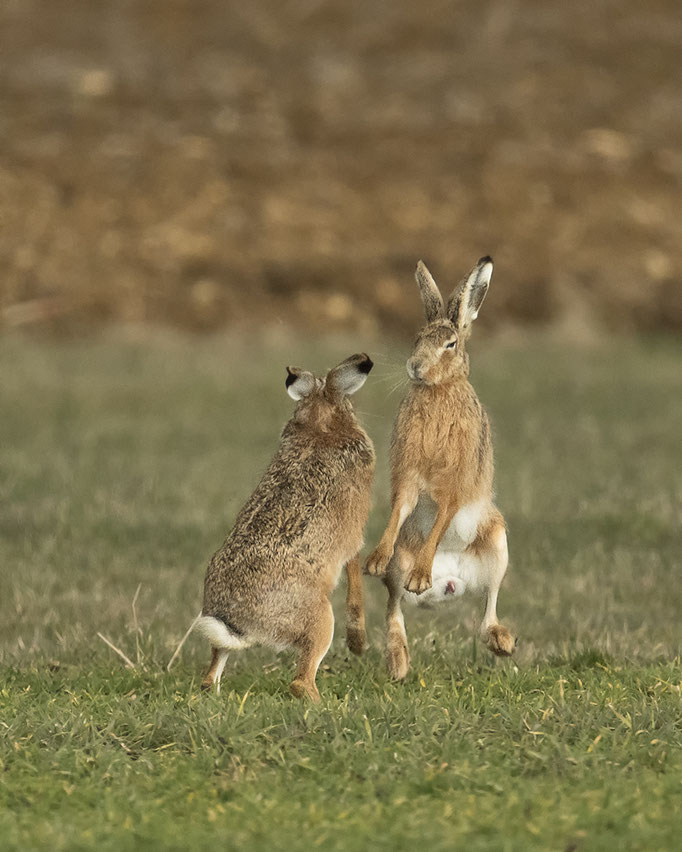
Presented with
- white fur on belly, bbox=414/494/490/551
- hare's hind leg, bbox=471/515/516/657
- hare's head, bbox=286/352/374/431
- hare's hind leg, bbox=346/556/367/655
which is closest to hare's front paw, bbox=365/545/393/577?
hare's hind leg, bbox=346/556/367/655

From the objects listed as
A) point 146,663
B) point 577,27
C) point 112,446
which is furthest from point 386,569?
point 577,27

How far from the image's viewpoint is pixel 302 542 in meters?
6.20

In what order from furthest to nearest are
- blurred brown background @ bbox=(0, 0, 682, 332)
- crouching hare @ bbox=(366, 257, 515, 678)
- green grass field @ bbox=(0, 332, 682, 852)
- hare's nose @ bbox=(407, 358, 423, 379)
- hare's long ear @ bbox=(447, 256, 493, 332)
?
blurred brown background @ bbox=(0, 0, 682, 332), hare's long ear @ bbox=(447, 256, 493, 332), crouching hare @ bbox=(366, 257, 515, 678), hare's nose @ bbox=(407, 358, 423, 379), green grass field @ bbox=(0, 332, 682, 852)

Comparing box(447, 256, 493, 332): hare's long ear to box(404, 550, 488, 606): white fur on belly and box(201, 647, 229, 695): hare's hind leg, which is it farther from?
box(201, 647, 229, 695): hare's hind leg

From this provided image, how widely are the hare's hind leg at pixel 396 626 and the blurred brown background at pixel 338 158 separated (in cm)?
1601

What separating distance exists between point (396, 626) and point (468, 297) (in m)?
1.41

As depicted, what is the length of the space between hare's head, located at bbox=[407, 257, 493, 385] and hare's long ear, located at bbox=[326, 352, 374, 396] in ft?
0.73

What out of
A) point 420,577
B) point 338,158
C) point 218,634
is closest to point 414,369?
point 420,577

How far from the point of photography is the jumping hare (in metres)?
6.05

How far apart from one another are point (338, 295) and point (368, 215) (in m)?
2.44

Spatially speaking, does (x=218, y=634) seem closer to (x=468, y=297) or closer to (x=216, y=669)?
(x=216, y=669)

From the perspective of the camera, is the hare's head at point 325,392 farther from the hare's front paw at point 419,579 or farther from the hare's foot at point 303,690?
the hare's foot at point 303,690

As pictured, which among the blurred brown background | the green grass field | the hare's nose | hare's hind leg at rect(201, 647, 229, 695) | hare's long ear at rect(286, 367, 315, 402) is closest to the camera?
the green grass field

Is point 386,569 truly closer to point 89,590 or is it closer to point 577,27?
point 89,590
